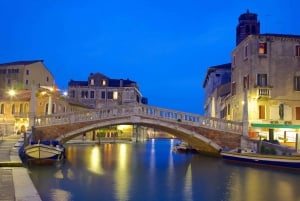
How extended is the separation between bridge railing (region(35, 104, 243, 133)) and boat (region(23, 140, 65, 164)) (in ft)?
9.33

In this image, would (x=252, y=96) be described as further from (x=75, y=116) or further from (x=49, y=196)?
(x=49, y=196)

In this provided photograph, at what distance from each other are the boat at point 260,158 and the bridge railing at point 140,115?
1507 mm

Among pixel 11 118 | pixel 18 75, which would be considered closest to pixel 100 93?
pixel 18 75

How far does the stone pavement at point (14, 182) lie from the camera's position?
7.09m

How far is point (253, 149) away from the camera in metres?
19.8

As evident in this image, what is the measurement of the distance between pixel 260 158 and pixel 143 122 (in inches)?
237

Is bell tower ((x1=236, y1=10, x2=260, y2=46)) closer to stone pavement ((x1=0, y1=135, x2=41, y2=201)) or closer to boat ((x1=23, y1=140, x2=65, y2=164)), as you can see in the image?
boat ((x1=23, y1=140, x2=65, y2=164))

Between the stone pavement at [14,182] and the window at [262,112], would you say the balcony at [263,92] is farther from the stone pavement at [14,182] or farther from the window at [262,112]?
Result: the stone pavement at [14,182]

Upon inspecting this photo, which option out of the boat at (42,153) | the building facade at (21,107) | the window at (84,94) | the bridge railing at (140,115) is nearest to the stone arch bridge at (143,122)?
the bridge railing at (140,115)

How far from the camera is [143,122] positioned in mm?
20672

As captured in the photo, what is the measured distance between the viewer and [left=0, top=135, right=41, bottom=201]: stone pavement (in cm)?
709

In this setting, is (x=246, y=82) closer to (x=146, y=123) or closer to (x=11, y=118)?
(x=146, y=123)

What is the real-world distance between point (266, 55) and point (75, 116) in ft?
36.1

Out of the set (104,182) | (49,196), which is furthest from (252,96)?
(49,196)
